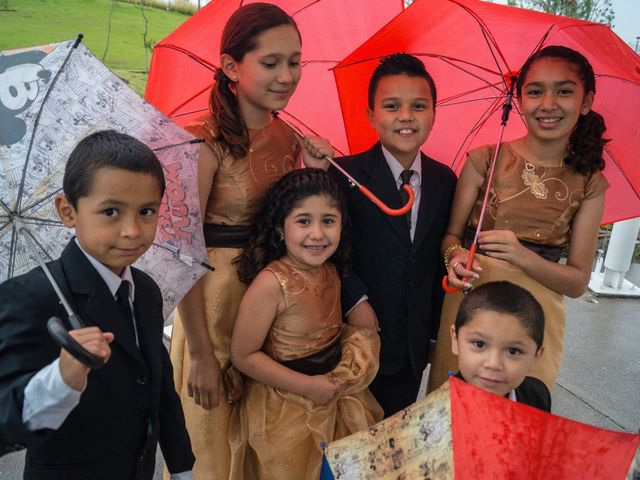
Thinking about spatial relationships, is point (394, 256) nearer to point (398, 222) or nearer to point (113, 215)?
point (398, 222)

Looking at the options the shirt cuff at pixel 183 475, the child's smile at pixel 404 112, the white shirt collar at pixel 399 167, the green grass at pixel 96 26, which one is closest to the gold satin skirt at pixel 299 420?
the shirt cuff at pixel 183 475

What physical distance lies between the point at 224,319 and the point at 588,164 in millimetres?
1286

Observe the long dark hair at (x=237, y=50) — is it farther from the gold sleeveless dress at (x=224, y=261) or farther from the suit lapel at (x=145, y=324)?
the suit lapel at (x=145, y=324)

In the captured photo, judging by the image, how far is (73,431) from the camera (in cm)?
117

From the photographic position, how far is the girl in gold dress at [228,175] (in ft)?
5.40

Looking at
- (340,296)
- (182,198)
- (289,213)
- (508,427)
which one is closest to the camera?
(508,427)

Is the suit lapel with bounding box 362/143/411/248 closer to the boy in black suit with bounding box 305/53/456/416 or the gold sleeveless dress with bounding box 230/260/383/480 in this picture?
the boy in black suit with bounding box 305/53/456/416

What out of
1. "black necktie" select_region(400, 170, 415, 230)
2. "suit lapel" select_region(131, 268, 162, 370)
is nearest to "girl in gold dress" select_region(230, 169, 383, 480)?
"black necktie" select_region(400, 170, 415, 230)

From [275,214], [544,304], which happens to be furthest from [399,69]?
[544,304]

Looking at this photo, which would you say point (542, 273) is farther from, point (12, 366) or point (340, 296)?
point (12, 366)

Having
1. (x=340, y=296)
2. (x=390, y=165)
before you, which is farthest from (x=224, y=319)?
(x=390, y=165)

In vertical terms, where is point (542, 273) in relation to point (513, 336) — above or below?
above

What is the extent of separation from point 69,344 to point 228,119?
0.94 metres

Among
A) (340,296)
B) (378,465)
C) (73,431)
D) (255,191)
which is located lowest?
(73,431)
